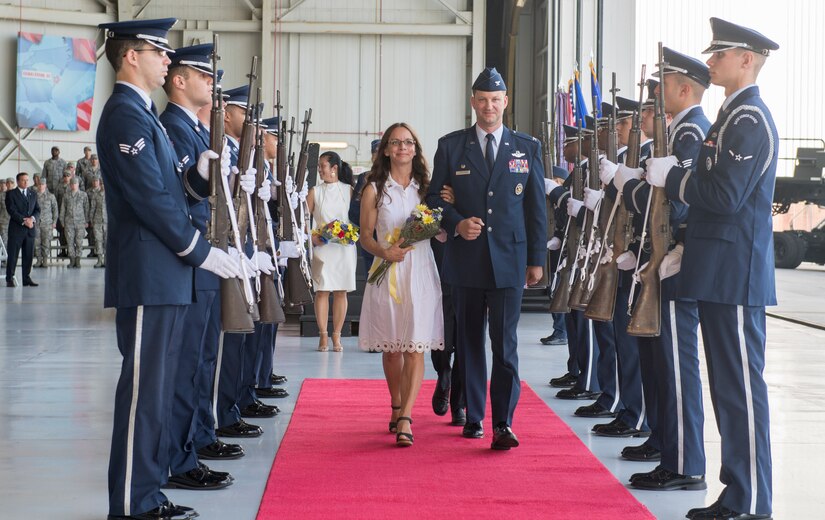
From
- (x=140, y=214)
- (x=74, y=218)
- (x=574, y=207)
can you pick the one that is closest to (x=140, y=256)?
(x=140, y=214)

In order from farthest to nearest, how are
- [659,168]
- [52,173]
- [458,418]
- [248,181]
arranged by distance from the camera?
[52,173]
[458,418]
[248,181]
[659,168]

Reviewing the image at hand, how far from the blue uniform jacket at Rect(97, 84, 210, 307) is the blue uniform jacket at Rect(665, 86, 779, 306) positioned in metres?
1.84

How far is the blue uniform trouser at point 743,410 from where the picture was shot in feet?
12.0

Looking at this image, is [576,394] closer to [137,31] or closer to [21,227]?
[137,31]

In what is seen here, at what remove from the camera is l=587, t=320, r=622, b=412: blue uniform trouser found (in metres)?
6.04

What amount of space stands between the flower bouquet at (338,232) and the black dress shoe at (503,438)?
12.7ft

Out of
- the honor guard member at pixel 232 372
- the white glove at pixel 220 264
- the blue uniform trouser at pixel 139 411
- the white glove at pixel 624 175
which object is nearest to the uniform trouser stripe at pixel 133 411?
the blue uniform trouser at pixel 139 411

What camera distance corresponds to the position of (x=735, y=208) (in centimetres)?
360

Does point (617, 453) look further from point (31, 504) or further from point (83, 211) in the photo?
point (83, 211)

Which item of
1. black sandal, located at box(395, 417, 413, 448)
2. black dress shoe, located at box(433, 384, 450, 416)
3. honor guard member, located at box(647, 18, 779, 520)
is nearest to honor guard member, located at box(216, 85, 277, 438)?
black sandal, located at box(395, 417, 413, 448)

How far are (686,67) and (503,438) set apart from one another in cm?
194

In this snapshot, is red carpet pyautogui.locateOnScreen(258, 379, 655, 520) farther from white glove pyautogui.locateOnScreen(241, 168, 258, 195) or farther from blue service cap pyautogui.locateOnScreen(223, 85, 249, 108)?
blue service cap pyautogui.locateOnScreen(223, 85, 249, 108)

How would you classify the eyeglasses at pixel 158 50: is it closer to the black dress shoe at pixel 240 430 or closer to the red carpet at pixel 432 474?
the red carpet at pixel 432 474

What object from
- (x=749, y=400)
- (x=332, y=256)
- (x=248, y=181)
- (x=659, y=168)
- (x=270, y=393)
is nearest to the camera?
(x=749, y=400)
